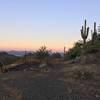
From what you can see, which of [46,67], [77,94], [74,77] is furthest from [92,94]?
[46,67]

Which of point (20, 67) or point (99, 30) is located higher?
point (99, 30)

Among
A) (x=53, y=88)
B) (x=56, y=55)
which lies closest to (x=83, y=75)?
(x=53, y=88)

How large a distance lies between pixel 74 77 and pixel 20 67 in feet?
44.9

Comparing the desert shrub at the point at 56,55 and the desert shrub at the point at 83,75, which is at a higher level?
the desert shrub at the point at 56,55

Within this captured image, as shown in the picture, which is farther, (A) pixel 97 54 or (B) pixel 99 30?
(B) pixel 99 30

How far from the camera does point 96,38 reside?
46656 mm

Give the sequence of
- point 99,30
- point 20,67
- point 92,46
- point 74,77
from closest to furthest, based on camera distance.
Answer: point 74,77 → point 20,67 → point 92,46 → point 99,30

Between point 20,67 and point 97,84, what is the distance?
1710 centimetres

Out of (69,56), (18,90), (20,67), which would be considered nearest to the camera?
(18,90)

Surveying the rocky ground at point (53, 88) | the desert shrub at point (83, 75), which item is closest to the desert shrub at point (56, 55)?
the rocky ground at point (53, 88)

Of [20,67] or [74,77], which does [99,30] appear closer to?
[20,67]

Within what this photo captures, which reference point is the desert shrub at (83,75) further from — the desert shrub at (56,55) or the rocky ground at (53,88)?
the desert shrub at (56,55)

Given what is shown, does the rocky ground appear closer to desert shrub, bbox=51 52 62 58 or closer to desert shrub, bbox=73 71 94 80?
desert shrub, bbox=73 71 94 80

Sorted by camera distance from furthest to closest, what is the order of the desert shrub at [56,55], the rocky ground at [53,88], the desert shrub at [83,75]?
the desert shrub at [56,55] → the desert shrub at [83,75] → the rocky ground at [53,88]
